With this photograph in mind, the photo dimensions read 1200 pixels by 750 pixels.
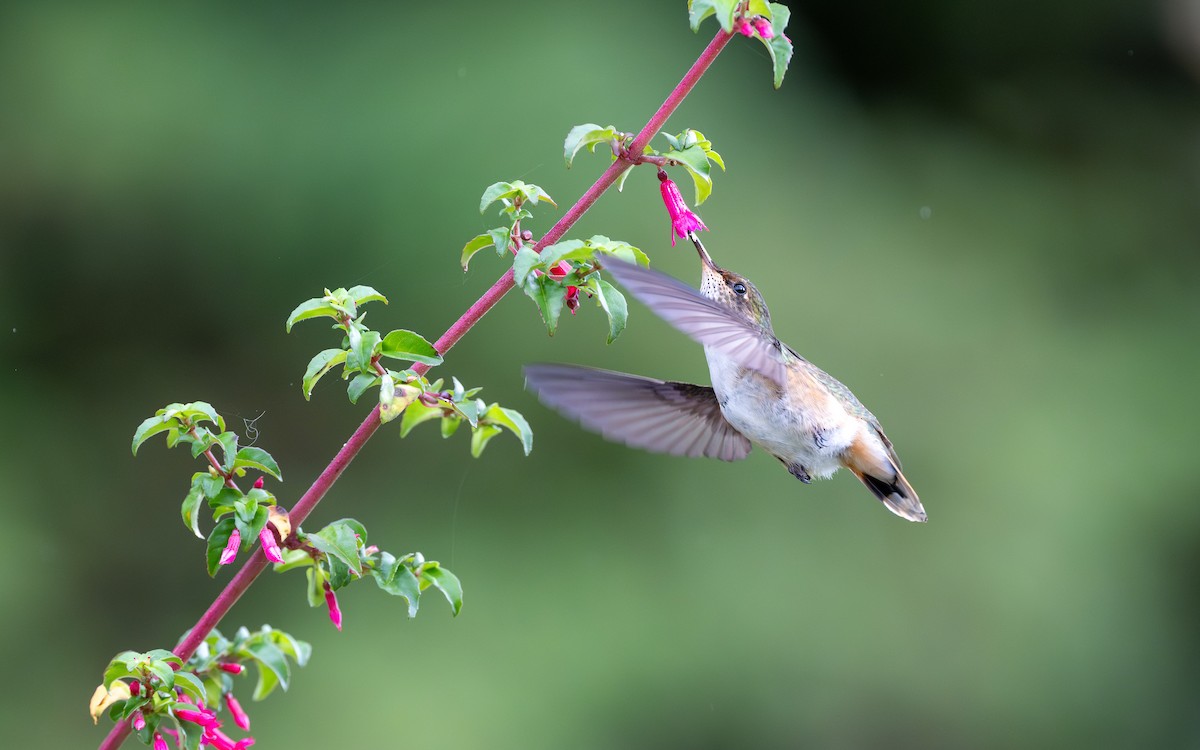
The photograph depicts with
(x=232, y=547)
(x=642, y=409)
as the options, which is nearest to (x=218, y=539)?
(x=232, y=547)

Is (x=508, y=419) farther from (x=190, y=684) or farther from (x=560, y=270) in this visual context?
(x=190, y=684)

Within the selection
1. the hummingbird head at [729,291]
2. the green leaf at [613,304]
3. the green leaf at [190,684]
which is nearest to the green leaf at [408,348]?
the green leaf at [613,304]

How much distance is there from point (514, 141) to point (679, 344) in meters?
0.87

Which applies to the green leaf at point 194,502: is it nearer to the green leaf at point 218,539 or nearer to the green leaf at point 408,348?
the green leaf at point 218,539

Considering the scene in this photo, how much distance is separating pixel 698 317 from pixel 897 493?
2.73 ft

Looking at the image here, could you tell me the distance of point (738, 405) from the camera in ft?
6.64

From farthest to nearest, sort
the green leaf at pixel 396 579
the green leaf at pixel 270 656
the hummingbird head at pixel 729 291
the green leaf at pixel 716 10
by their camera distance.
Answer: the hummingbird head at pixel 729 291 < the green leaf at pixel 270 656 < the green leaf at pixel 396 579 < the green leaf at pixel 716 10

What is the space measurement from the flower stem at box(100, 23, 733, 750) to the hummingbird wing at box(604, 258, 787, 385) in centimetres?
9

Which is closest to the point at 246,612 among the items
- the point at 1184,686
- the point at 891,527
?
the point at 891,527

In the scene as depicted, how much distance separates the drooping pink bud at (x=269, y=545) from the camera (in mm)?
1331

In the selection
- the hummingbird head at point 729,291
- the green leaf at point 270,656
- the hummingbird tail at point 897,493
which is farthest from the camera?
the hummingbird tail at point 897,493

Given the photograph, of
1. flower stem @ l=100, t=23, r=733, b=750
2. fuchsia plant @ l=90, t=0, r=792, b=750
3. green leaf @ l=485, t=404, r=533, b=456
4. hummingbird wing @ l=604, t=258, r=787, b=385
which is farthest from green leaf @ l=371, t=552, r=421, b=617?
hummingbird wing @ l=604, t=258, r=787, b=385

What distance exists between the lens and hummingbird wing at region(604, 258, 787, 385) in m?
1.42

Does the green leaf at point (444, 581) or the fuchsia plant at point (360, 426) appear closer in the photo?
the fuchsia plant at point (360, 426)
